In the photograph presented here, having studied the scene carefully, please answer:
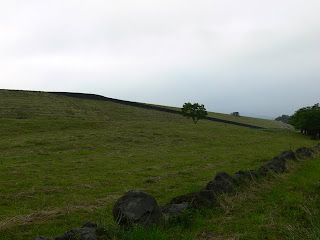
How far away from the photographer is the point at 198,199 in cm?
867

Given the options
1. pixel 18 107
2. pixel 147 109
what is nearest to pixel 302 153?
Answer: pixel 18 107

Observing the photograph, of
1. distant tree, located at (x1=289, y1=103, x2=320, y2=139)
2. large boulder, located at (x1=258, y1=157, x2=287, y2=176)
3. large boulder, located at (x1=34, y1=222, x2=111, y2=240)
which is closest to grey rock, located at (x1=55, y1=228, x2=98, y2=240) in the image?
large boulder, located at (x1=34, y1=222, x2=111, y2=240)

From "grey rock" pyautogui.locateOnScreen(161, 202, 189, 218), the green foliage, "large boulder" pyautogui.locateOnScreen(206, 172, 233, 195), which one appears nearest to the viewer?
"grey rock" pyautogui.locateOnScreen(161, 202, 189, 218)

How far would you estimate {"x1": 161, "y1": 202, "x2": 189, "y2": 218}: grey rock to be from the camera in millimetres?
7738

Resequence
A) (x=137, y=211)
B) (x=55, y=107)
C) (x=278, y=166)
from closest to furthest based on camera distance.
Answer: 1. (x=137, y=211)
2. (x=278, y=166)
3. (x=55, y=107)

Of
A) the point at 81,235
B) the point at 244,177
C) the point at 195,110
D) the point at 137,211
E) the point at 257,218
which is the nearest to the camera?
the point at 81,235

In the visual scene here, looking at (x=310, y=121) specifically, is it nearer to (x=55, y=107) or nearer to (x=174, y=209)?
(x=174, y=209)

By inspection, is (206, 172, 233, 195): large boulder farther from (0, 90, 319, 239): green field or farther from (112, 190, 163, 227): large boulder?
(112, 190, 163, 227): large boulder

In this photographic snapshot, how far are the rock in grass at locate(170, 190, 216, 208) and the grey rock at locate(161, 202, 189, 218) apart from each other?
28 centimetres

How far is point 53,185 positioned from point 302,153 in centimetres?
1836

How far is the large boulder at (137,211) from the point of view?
678cm

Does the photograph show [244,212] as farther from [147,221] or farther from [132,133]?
[132,133]

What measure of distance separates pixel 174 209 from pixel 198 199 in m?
1.07

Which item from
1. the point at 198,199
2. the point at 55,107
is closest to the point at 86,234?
the point at 198,199
